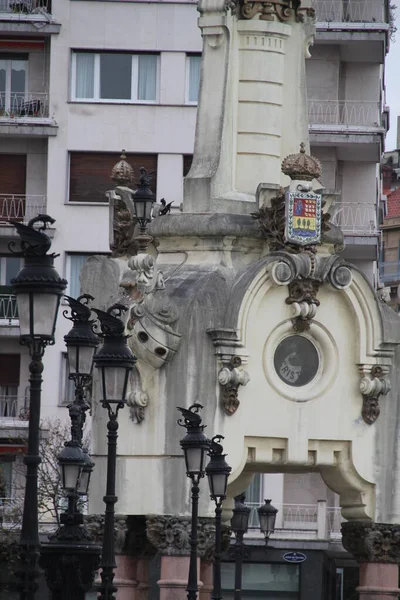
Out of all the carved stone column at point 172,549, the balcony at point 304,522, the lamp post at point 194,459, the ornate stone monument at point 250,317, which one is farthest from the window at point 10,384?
the lamp post at point 194,459

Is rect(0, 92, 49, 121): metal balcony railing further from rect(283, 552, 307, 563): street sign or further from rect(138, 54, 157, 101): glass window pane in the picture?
rect(283, 552, 307, 563): street sign

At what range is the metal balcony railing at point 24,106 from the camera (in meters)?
69.1

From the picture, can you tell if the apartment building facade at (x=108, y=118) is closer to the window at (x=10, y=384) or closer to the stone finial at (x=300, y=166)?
the window at (x=10, y=384)

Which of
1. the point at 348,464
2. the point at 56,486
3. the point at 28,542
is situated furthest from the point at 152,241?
the point at 56,486

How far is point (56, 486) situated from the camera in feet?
203

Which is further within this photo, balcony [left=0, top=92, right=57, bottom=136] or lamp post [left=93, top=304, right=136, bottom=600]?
balcony [left=0, top=92, right=57, bottom=136]

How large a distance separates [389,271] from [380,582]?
207ft

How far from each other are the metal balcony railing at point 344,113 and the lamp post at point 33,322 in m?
42.1

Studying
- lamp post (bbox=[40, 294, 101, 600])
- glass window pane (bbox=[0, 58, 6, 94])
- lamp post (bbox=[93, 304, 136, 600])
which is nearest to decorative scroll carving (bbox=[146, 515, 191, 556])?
lamp post (bbox=[40, 294, 101, 600])

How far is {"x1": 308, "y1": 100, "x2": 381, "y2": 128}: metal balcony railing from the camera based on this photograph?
69.4m

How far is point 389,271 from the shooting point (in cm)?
10150

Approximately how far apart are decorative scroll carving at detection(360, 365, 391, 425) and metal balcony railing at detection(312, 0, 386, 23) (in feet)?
106

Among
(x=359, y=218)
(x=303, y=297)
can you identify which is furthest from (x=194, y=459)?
(x=359, y=218)

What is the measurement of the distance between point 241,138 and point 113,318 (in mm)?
7161
